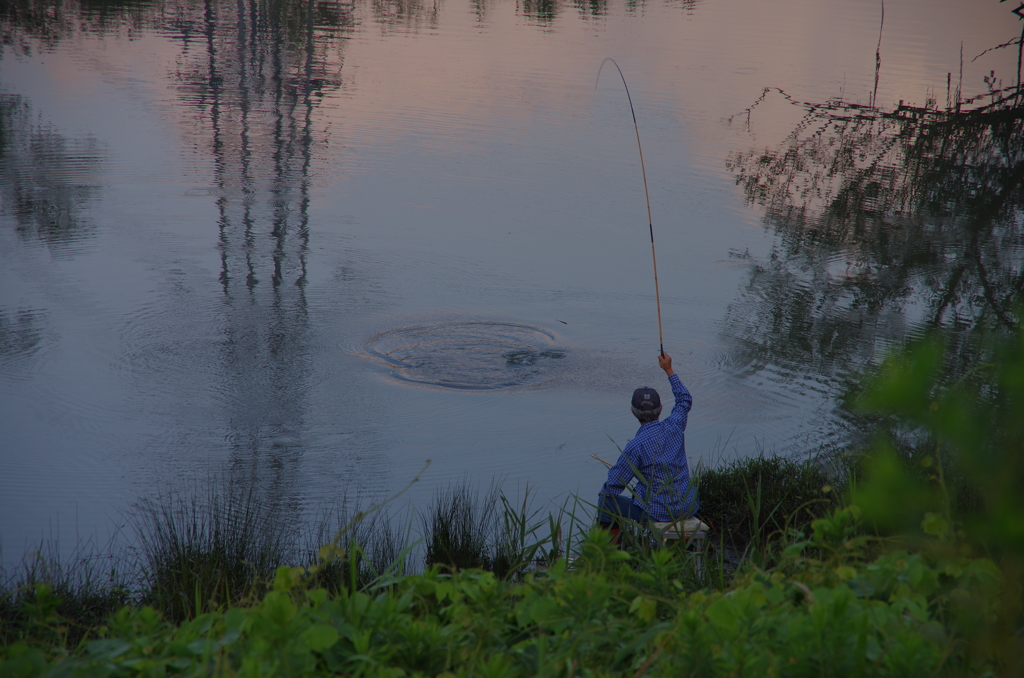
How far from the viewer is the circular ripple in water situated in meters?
8.48

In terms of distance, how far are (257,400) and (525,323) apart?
340 centimetres

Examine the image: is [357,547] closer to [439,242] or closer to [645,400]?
[645,400]

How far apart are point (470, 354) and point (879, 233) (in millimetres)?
8157

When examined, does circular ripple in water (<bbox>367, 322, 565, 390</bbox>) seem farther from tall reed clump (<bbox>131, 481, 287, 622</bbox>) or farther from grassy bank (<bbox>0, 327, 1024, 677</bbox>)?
grassy bank (<bbox>0, 327, 1024, 677</bbox>)

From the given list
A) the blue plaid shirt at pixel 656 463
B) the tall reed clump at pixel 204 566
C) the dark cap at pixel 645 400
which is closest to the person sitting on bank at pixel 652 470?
the blue plaid shirt at pixel 656 463

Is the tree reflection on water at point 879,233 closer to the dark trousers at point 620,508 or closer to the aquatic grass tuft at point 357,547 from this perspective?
the dark trousers at point 620,508

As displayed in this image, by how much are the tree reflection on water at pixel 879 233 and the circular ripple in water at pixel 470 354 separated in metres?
2.31

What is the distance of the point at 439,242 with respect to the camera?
13.1 metres

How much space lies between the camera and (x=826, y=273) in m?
12.3

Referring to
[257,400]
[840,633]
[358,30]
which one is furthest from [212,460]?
[358,30]

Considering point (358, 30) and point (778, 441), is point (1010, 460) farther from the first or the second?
point (358, 30)

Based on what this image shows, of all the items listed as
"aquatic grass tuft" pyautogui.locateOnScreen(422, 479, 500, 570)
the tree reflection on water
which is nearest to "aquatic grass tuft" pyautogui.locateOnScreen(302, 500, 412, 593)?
"aquatic grass tuft" pyautogui.locateOnScreen(422, 479, 500, 570)

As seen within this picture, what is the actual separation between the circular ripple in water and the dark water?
0.14 feet

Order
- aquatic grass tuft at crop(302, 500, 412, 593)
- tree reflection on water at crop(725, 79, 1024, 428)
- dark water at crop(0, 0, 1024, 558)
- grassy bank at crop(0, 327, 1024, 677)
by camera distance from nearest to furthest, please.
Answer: grassy bank at crop(0, 327, 1024, 677)
aquatic grass tuft at crop(302, 500, 412, 593)
dark water at crop(0, 0, 1024, 558)
tree reflection on water at crop(725, 79, 1024, 428)
